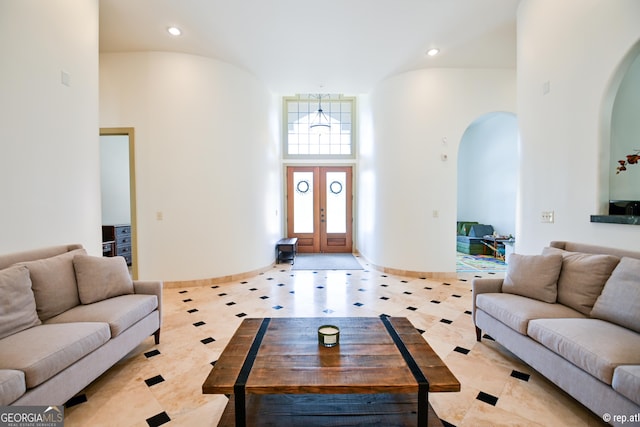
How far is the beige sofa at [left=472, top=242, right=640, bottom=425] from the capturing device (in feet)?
4.69

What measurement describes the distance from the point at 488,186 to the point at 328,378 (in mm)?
8081

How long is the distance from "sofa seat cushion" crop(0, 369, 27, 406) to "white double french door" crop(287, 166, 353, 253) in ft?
19.9

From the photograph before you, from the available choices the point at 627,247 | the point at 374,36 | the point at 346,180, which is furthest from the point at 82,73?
the point at 346,180

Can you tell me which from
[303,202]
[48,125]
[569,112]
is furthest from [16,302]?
[303,202]

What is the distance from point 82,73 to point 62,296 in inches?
87.6

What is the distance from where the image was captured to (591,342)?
1.57 meters

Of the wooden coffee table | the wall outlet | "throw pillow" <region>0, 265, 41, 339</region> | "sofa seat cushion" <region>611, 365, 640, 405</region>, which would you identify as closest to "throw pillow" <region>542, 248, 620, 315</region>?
the wall outlet

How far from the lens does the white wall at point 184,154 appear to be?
13.6 feet

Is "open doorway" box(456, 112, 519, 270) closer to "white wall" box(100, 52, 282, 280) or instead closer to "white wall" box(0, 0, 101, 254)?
"white wall" box(100, 52, 282, 280)

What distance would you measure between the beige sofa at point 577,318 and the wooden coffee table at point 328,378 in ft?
2.76

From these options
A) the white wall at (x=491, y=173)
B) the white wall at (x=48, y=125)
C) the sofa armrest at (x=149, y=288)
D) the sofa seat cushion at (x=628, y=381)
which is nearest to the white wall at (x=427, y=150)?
the white wall at (x=491, y=173)

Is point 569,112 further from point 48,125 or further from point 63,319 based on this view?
point 48,125

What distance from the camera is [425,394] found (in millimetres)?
1310

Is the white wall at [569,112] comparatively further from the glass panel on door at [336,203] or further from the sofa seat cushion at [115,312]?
the glass panel on door at [336,203]
